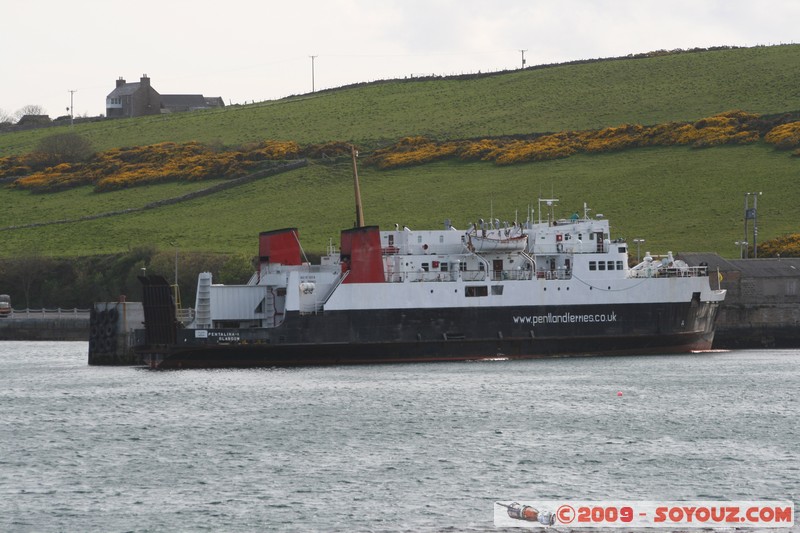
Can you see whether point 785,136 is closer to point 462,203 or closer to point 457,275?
point 462,203

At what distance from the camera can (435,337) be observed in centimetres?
5059

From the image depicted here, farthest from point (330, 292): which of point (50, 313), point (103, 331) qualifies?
point (50, 313)

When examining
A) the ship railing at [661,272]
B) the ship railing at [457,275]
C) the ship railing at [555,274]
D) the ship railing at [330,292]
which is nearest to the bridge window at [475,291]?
the ship railing at [457,275]

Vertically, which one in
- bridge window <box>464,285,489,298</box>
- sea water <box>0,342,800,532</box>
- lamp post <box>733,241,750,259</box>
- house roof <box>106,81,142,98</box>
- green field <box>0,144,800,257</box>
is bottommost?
sea water <box>0,342,800,532</box>

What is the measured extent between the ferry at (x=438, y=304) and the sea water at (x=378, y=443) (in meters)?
1.83

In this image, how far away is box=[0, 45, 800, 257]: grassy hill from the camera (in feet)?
269

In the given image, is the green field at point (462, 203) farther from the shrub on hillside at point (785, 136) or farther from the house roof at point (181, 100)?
the house roof at point (181, 100)

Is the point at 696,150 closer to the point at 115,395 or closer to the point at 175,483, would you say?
the point at 115,395

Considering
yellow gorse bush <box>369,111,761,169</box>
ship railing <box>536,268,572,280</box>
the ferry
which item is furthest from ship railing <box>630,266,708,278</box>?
yellow gorse bush <box>369,111,761,169</box>

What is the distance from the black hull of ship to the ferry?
0.04 meters

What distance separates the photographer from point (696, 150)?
93250mm

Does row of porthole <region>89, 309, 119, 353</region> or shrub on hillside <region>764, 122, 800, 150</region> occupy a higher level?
shrub on hillside <region>764, 122, 800, 150</region>

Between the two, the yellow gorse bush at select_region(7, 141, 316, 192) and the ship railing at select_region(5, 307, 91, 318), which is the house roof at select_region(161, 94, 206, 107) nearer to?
the yellow gorse bush at select_region(7, 141, 316, 192)

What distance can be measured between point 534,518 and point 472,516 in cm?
133
